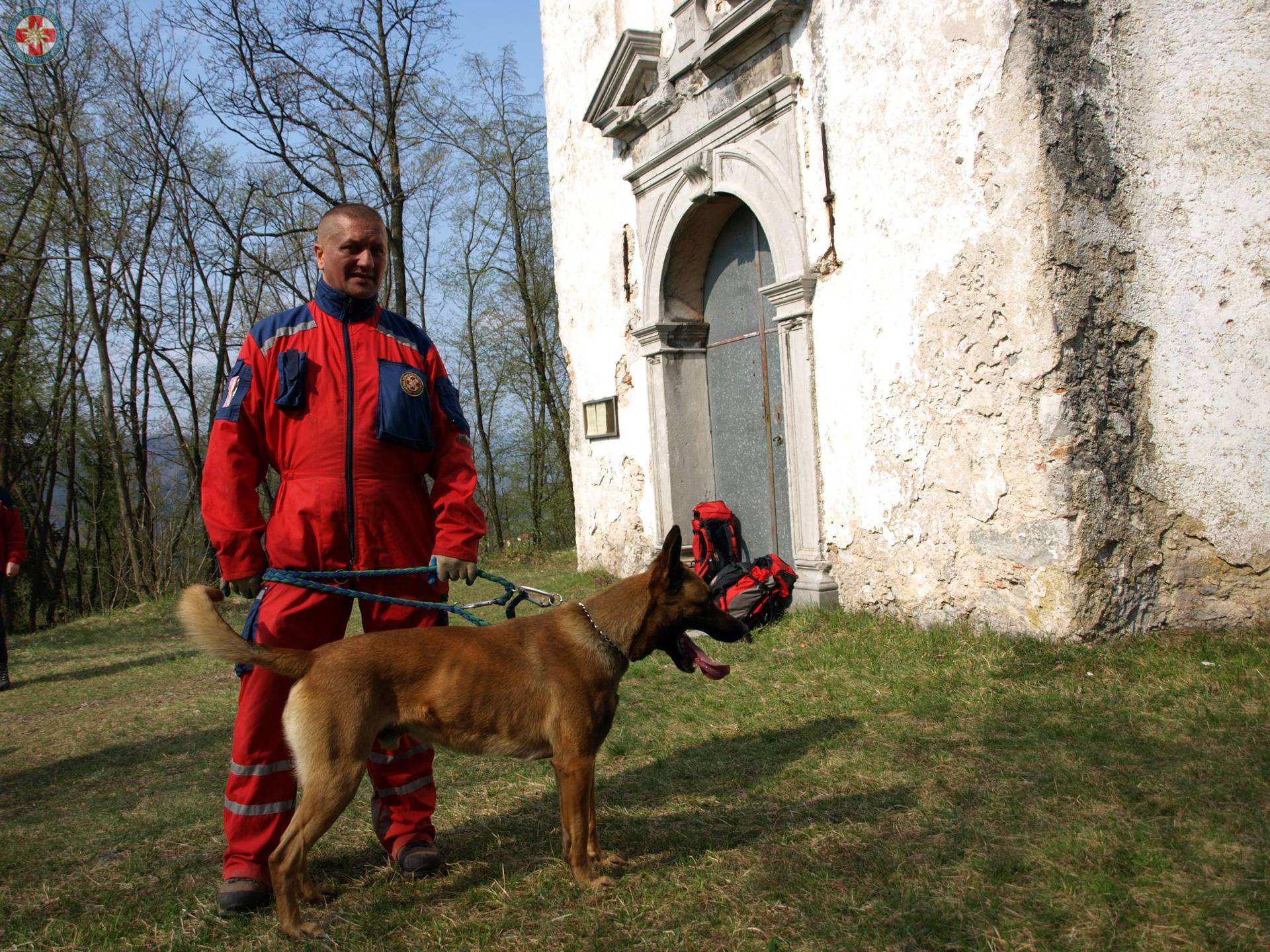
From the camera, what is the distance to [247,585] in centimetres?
313

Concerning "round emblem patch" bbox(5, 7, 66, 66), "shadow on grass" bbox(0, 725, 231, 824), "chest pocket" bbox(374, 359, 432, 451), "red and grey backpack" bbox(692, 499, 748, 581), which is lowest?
"shadow on grass" bbox(0, 725, 231, 824)

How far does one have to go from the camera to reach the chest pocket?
3.32m

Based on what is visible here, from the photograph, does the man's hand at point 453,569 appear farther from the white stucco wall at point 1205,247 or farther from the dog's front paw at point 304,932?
the white stucco wall at point 1205,247

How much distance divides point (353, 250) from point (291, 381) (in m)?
0.56

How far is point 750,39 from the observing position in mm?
7547

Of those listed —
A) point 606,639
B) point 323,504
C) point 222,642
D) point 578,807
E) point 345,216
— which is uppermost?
point 345,216

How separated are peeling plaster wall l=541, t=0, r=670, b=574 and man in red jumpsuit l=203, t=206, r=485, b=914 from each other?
6.25 metres

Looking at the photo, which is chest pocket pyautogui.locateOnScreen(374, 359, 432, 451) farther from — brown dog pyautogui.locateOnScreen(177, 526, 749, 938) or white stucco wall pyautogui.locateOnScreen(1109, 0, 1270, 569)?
white stucco wall pyautogui.locateOnScreen(1109, 0, 1270, 569)

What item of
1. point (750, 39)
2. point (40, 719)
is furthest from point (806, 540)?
point (40, 719)

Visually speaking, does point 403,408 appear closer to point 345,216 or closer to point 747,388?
point 345,216

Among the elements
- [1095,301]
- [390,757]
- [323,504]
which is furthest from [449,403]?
[1095,301]

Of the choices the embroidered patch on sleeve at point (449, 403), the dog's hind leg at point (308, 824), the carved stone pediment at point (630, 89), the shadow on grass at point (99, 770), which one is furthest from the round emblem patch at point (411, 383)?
the carved stone pediment at point (630, 89)

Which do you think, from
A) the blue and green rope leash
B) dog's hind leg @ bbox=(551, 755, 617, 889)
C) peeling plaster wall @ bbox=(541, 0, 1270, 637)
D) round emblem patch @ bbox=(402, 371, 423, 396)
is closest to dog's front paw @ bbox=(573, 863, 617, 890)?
dog's hind leg @ bbox=(551, 755, 617, 889)

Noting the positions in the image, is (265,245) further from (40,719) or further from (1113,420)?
(1113,420)
